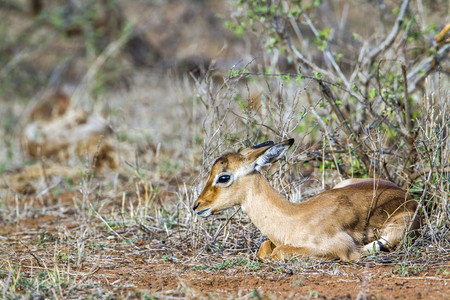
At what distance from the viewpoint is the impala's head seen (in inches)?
195

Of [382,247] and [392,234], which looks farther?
[392,234]

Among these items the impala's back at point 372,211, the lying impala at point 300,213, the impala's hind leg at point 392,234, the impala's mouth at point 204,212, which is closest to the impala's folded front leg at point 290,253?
the lying impala at point 300,213

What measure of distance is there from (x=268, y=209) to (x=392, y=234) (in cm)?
103

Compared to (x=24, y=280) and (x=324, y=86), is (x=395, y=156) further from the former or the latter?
(x=24, y=280)

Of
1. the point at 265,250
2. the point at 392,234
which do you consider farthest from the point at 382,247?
the point at 265,250

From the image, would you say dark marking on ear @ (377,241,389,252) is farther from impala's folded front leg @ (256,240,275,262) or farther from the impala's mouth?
the impala's mouth

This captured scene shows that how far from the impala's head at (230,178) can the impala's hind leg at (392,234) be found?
3.33 ft

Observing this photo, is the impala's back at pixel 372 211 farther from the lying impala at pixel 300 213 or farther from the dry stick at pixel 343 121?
the dry stick at pixel 343 121

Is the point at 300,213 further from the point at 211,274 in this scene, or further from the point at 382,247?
the point at 211,274

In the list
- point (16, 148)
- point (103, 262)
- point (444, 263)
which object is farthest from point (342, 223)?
point (16, 148)

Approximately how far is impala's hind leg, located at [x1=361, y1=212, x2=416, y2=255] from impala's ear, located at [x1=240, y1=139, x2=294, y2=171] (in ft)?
3.29

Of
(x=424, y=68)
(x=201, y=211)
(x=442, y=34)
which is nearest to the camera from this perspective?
(x=201, y=211)

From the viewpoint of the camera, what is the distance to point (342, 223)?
4941mm

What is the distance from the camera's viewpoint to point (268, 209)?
499cm
